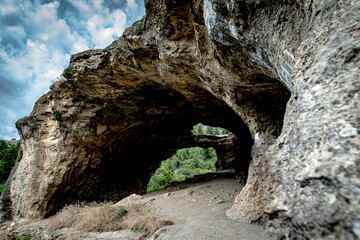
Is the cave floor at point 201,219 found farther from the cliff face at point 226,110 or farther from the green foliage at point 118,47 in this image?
the green foliage at point 118,47

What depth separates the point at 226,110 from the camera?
34.8 ft

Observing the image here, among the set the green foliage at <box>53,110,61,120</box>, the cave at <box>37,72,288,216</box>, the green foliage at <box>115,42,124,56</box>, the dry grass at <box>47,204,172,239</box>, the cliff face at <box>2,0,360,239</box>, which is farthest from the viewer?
the green foliage at <box>53,110,61,120</box>

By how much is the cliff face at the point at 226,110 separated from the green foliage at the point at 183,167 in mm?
8006

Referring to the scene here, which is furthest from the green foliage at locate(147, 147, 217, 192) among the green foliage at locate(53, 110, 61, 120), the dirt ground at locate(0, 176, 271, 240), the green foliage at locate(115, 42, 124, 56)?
the green foliage at locate(115, 42, 124, 56)

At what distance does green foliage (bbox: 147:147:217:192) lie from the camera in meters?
23.5

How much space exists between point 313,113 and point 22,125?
13118mm

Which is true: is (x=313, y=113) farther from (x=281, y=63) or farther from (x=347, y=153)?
(x=281, y=63)

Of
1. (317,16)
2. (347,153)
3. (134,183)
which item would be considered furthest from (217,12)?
(134,183)

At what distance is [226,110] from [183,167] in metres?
21.0

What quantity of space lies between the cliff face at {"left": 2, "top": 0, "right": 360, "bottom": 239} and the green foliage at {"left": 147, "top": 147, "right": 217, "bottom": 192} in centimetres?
801

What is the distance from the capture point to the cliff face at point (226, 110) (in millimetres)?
1303

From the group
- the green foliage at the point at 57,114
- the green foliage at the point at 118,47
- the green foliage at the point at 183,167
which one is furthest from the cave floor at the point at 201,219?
the green foliage at the point at 183,167

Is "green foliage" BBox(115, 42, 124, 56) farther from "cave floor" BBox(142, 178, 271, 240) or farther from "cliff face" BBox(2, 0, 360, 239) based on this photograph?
"cave floor" BBox(142, 178, 271, 240)

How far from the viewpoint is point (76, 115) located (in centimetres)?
940
